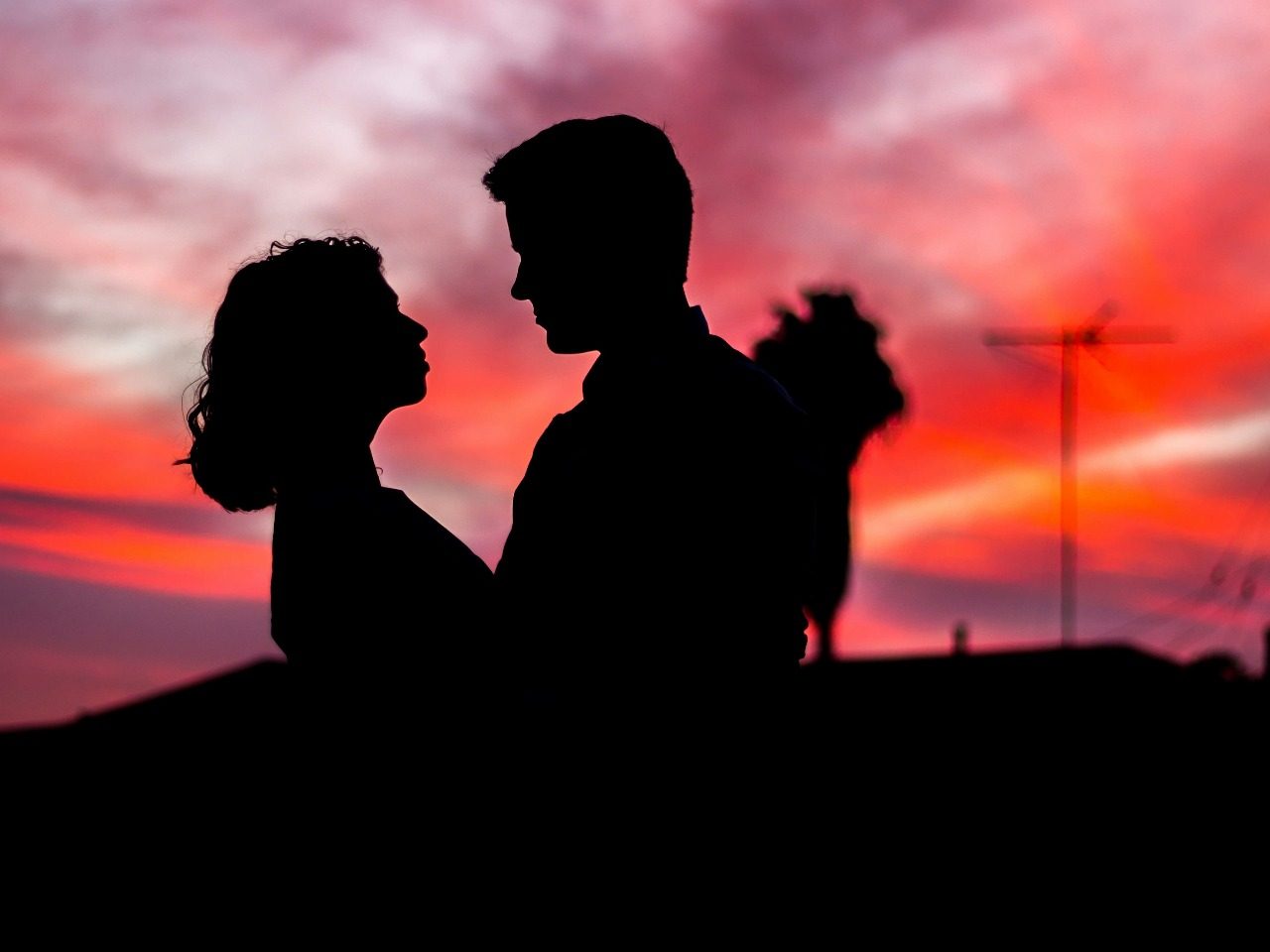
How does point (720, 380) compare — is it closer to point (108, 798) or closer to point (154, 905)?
point (154, 905)

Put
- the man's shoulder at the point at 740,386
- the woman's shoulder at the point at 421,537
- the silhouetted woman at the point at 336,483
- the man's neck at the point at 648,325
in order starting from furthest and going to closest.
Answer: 1. the woman's shoulder at the point at 421,537
2. the silhouetted woman at the point at 336,483
3. the man's neck at the point at 648,325
4. the man's shoulder at the point at 740,386

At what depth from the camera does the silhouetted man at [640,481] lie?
2.84 meters

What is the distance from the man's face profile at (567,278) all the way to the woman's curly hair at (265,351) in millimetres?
847

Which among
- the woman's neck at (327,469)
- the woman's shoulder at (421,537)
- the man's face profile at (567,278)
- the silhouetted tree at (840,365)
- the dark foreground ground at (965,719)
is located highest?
the silhouetted tree at (840,365)

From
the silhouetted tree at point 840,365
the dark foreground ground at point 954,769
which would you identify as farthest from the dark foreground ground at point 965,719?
the silhouetted tree at point 840,365

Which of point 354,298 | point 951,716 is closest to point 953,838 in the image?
point 951,716

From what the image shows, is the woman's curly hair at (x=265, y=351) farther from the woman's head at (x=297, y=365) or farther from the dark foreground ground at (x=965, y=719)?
the dark foreground ground at (x=965, y=719)

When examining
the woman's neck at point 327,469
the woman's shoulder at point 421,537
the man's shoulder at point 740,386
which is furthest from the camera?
the woman's neck at point 327,469

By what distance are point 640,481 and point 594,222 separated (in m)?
0.62

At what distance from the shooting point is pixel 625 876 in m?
2.79

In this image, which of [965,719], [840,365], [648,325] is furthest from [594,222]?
[965,719]

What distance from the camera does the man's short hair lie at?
3172 millimetres

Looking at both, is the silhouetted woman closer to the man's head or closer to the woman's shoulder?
the woman's shoulder

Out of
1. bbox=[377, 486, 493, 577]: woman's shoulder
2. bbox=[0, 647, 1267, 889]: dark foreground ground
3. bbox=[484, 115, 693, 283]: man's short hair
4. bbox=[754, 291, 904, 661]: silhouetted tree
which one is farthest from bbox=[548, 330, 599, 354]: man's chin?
bbox=[754, 291, 904, 661]: silhouetted tree
